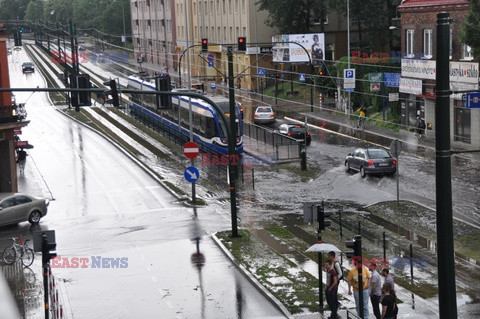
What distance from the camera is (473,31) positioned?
38906 mm

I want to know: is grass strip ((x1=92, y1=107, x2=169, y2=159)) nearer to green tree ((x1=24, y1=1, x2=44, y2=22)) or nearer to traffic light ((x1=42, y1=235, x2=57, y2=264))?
traffic light ((x1=42, y1=235, x2=57, y2=264))

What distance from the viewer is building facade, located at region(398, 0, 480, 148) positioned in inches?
1789

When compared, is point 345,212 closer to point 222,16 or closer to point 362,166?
point 362,166

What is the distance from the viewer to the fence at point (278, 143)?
45119 mm

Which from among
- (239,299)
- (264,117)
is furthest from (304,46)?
(239,299)

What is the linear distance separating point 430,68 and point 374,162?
12702 millimetres

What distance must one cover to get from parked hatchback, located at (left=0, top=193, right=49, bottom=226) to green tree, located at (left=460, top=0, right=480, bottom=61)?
20.8 m

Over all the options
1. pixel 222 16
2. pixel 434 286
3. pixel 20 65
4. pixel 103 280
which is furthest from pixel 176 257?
pixel 20 65

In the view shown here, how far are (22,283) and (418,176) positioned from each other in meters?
20.8

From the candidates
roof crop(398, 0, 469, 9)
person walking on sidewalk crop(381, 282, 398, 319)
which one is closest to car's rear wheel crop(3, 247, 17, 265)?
person walking on sidewalk crop(381, 282, 398, 319)

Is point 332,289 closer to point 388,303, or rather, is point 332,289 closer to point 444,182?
point 388,303

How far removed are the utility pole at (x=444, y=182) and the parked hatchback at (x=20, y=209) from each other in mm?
23701

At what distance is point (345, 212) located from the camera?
31875 millimetres

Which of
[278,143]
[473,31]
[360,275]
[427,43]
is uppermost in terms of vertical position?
[473,31]
